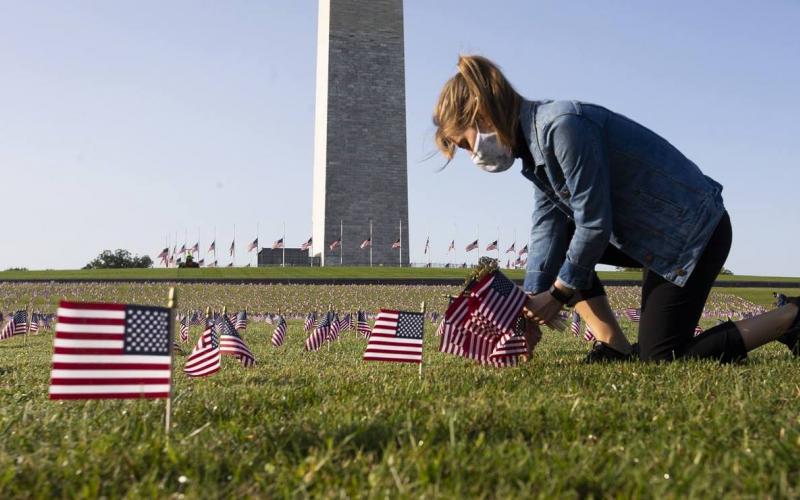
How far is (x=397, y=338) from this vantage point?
5.75 metres

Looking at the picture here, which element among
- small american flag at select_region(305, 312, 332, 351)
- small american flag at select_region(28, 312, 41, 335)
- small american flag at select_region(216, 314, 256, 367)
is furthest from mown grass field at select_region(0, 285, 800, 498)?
small american flag at select_region(28, 312, 41, 335)

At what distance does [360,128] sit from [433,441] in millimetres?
52493

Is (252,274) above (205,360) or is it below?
above

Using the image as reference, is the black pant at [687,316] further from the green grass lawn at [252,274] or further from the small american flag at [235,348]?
the green grass lawn at [252,274]

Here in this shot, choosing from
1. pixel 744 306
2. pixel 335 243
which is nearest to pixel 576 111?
pixel 744 306

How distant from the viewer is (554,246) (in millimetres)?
5402

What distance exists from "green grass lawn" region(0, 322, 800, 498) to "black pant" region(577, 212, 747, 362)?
1.87ft

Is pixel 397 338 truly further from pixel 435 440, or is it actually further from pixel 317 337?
pixel 317 337

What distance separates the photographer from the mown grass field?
2.14m

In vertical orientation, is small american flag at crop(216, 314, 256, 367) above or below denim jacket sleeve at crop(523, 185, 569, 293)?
below

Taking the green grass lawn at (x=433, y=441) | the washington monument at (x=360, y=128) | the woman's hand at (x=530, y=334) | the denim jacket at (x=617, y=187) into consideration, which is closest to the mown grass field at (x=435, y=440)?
the green grass lawn at (x=433, y=441)

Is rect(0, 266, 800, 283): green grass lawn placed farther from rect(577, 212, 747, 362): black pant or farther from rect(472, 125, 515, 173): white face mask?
rect(472, 125, 515, 173): white face mask

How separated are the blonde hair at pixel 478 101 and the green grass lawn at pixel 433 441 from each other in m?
1.38

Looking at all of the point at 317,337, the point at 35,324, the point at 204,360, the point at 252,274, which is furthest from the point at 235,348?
the point at 252,274
